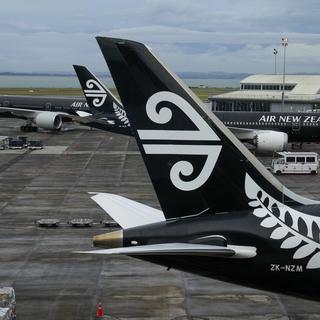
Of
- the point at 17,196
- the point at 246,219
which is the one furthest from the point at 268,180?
the point at 17,196

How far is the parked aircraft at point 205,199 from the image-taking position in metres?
11.6

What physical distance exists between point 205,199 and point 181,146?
119 cm

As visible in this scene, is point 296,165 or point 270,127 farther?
point 270,127

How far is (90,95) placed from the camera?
63.5m

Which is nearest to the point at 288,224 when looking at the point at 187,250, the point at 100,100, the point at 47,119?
the point at 187,250

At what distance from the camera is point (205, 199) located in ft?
40.1

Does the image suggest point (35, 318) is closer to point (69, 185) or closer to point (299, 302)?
Result: point (299, 302)

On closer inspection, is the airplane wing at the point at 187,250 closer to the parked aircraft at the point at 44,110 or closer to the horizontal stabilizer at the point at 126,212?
the horizontal stabilizer at the point at 126,212

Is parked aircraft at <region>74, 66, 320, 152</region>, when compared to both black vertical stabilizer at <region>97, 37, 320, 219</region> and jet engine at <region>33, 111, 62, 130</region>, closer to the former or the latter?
jet engine at <region>33, 111, 62, 130</region>

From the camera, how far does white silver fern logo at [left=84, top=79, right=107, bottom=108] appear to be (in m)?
62.6

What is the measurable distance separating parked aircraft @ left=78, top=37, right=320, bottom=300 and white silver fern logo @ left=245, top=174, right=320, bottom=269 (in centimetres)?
2

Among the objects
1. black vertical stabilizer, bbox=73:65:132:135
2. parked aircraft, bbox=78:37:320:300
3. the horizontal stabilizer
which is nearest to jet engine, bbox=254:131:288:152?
black vertical stabilizer, bbox=73:65:132:135

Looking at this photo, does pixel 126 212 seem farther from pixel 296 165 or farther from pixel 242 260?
pixel 296 165

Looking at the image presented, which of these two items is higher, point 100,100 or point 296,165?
point 100,100
